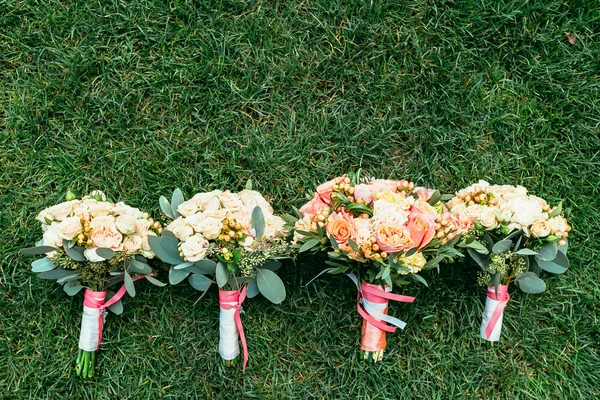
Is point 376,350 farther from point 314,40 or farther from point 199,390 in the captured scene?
point 314,40

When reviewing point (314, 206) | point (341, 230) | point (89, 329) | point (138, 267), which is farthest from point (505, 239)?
point (89, 329)

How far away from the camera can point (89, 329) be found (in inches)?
90.4

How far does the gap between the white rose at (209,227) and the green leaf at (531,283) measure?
4.76 feet

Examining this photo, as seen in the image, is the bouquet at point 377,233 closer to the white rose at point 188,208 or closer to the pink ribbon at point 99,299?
the white rose at point 188,208

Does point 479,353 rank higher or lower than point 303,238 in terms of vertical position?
lower

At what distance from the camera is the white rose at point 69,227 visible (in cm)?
204

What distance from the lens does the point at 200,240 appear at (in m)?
2.03

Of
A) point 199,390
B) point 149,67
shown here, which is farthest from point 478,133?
point 199,390

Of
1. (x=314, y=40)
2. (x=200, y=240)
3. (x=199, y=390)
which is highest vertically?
(x=314, y=40)

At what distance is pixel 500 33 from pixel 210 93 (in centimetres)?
155

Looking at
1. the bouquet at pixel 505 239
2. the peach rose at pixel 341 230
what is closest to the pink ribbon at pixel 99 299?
the peach rose at pixel 341 230

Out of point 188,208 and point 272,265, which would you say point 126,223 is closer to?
point 188,208

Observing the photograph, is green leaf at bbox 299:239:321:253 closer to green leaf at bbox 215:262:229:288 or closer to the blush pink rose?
the blush pink rose

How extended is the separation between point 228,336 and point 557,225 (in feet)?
5.27
